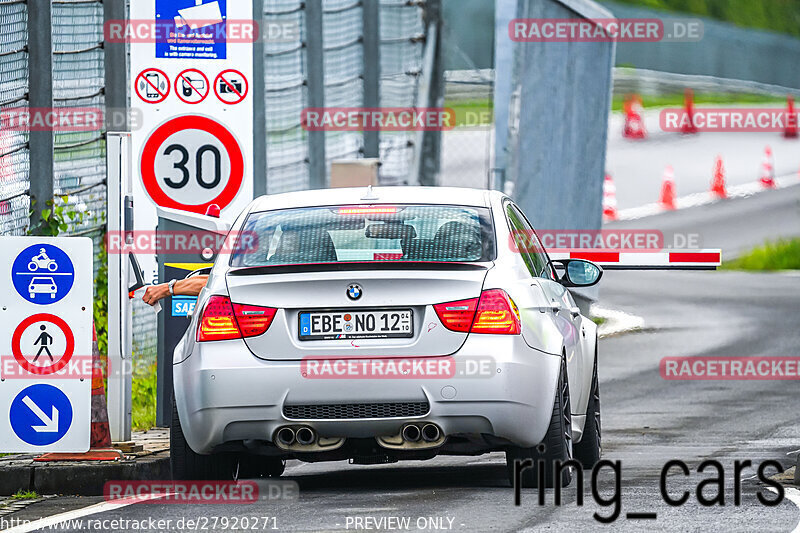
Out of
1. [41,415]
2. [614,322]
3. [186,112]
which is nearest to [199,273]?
Result: [41,415]

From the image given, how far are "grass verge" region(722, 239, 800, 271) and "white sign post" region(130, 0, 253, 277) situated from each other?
15.6 metres

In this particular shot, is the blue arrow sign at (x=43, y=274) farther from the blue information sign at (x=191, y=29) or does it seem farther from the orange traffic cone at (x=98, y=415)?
the blue information sign at (x=191, y=29)

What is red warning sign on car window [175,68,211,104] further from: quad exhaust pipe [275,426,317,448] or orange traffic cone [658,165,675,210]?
orange traffic cone [658,165,675,210]

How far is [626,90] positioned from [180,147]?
35292 millimetres

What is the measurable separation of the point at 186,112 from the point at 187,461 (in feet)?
11.4

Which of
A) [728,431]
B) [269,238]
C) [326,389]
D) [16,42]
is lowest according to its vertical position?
[728,431]

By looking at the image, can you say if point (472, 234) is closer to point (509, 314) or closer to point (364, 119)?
point (509, 314)

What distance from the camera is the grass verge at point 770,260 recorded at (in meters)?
26.4

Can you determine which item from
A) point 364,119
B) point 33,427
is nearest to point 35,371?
point 33,427

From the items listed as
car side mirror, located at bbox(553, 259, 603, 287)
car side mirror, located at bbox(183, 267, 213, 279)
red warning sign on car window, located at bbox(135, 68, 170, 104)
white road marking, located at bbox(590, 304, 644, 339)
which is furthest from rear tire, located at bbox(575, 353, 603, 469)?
white road marking, located at bbox(590, 304, 644, 339)

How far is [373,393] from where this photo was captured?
840 cm

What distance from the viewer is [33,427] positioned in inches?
384

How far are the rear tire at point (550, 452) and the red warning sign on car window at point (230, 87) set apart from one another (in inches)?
150

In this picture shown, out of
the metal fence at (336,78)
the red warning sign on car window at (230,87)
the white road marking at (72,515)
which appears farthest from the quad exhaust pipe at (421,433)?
the metal fence at (336,78)
